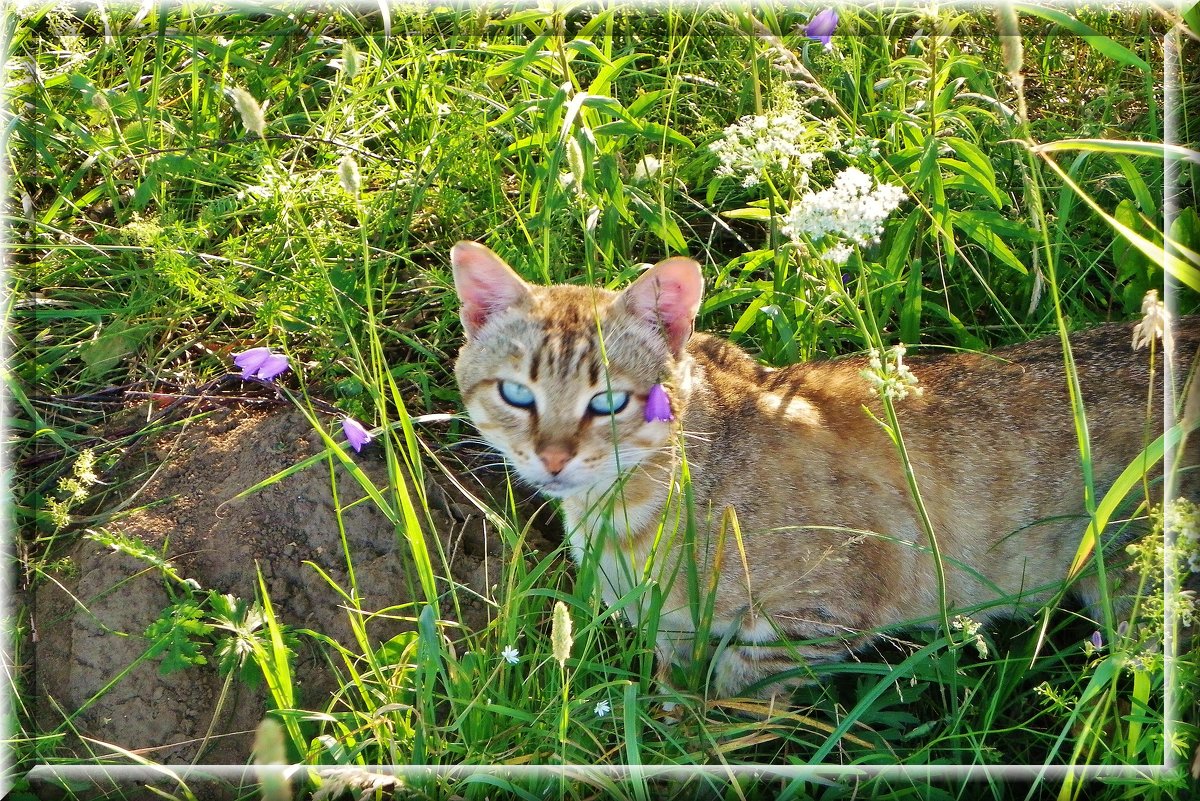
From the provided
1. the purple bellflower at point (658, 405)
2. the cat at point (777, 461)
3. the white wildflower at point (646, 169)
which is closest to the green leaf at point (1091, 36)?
the cat at point (777, 461)

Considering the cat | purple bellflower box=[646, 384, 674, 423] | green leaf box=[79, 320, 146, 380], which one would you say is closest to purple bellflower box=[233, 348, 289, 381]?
the cat

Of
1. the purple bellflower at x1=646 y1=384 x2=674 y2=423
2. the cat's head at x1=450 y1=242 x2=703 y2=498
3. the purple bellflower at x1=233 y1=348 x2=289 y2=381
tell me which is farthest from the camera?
the purple bellflower at x1=233 y1=348 x2=289 y2=381

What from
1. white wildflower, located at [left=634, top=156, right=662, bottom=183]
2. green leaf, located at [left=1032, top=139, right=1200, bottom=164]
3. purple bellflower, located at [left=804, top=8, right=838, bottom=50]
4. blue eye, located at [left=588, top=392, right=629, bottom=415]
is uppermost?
purple bellflower, located at [left=804, top=8, right=838, bottom=50]

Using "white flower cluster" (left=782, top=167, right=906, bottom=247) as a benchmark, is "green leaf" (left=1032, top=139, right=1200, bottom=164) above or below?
above

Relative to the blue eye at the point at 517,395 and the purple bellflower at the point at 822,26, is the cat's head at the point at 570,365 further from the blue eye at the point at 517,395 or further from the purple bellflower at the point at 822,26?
the purple bellflower at the point at 822,26

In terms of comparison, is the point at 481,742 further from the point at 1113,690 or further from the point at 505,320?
the point at 1113,690

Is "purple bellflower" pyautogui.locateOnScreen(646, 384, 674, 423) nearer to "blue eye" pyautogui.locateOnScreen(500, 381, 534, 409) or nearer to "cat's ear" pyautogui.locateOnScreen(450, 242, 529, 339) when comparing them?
"blue eye" pyautogui.locateOnScreen(500, 381, 534, 409)

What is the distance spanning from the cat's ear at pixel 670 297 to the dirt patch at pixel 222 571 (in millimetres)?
625

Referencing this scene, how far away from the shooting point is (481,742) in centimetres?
270

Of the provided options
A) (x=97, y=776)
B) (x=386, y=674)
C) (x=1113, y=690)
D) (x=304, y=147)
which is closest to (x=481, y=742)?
(x=386, y=674)

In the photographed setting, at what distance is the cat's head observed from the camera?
112 inches

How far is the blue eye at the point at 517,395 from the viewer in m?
2.93

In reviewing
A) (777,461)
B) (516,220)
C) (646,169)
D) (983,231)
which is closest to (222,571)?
(516,220)

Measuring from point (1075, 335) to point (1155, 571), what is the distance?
1233mm
